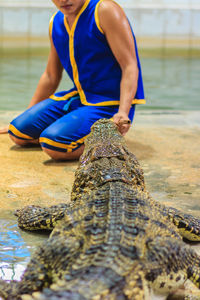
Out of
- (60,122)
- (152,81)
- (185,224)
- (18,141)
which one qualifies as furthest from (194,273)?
(152,81)

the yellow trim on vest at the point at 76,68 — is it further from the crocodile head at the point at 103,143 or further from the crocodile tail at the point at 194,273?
the crocodile tail at the point at 194,273

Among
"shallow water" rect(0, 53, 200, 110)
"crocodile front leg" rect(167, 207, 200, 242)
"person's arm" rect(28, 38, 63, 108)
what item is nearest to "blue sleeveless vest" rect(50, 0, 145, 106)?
"person's arm" rect(28, 38, 63, 108)

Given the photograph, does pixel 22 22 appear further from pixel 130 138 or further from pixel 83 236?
pixel 83 236

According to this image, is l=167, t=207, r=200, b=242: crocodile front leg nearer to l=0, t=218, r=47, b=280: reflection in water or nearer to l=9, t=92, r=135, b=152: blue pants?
l=0, t=218, r=47, b=280: reflection in water

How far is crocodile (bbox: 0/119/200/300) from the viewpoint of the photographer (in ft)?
4.47

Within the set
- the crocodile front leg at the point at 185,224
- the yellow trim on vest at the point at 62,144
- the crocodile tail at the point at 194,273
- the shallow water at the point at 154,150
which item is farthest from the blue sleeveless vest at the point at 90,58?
the crocodile tail at the point at 194,273

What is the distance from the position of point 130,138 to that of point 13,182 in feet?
4.94

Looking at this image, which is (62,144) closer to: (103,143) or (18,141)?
(18,141)

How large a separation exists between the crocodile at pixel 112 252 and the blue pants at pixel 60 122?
134 centimetres

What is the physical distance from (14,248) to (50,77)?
7.37 ft

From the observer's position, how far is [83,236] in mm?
1631

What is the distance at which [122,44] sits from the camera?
3.38 meters

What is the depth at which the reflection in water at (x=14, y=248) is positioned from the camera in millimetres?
1864

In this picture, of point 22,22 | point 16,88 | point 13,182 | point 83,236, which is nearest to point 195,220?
point 83,236
